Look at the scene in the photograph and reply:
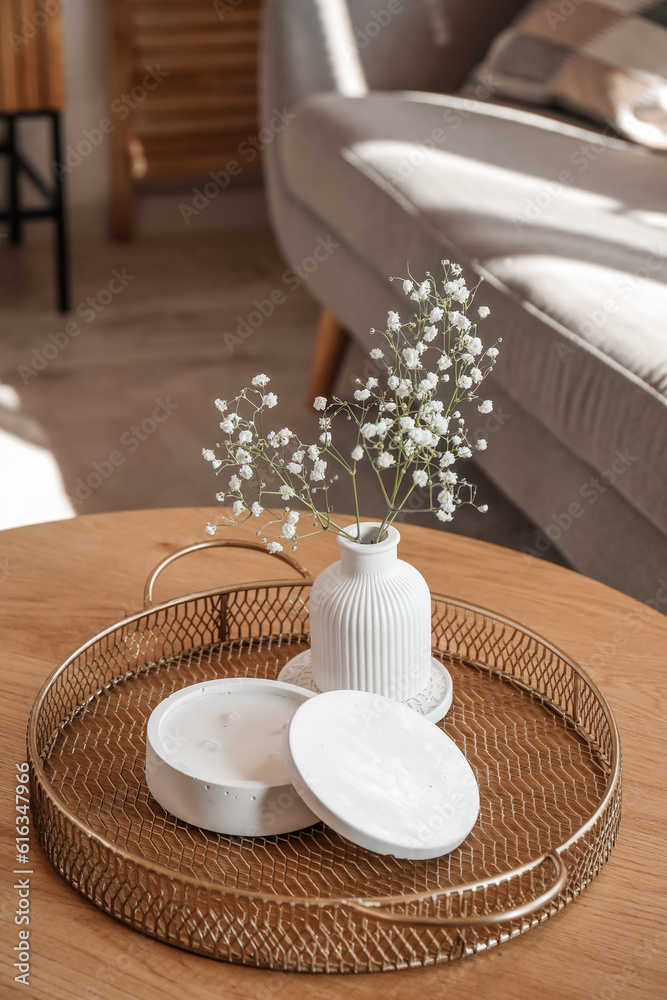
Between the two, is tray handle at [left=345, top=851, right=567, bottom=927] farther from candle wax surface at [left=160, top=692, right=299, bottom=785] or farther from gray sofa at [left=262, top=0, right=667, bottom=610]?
gray sofa at [left=262, top=0, right=667, bottom=610]

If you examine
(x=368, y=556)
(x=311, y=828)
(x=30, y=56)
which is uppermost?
(x=30, y=56)

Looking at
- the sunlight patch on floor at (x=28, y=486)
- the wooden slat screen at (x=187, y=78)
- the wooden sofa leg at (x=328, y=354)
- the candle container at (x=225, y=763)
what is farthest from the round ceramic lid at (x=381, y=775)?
the wooden slat screen at (x=187, y=78)

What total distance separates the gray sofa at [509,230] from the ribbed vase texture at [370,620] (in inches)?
21.1

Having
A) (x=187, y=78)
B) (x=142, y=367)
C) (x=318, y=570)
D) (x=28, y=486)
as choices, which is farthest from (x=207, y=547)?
(x=187, y=78)

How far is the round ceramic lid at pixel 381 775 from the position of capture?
596 millimetres

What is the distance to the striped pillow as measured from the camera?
187 cm

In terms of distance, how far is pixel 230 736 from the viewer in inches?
26.5

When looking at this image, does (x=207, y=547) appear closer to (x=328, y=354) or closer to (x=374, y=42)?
(x=328, y=354)

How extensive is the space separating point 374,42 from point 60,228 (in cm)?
81

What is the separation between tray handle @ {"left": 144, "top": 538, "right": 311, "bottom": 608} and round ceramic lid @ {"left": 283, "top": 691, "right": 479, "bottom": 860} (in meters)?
0.21

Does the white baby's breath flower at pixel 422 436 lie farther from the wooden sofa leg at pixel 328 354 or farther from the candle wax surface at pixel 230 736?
the wooden sofa leg at pixel 328 354

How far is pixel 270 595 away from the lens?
918 mm

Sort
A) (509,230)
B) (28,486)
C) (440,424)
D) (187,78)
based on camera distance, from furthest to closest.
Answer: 1. (187,78)
2. (28,486)
3. (509,230)
4. (440,424)

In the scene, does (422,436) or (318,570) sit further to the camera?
(318,570)
